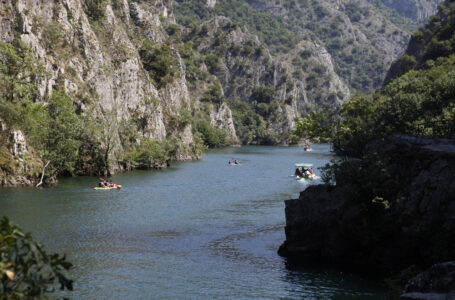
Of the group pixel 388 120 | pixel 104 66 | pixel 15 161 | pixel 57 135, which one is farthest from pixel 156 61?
pixel 388 120

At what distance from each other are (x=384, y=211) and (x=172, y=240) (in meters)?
14.9

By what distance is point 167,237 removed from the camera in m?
37.0

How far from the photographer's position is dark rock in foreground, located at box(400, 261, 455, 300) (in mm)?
17016

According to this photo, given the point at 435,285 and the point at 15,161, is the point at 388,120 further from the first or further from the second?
the point at 15,161

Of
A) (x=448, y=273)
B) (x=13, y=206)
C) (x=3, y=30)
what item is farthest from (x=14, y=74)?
(x=448, y=273)

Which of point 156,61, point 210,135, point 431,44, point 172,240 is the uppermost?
point 431,44

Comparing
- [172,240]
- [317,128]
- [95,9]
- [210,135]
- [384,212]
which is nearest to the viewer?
[384,212]

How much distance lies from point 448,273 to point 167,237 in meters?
22.8

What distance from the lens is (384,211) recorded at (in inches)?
1134

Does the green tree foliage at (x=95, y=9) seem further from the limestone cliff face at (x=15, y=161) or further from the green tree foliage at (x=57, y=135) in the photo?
the limestone cliff face at (x=15, y=161)

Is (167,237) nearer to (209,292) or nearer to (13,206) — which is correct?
(209,292)

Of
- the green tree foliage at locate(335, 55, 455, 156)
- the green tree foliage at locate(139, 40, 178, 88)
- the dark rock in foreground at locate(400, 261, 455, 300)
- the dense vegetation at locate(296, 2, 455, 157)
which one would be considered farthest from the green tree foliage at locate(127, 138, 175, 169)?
the dark rock in foreground at locate(400, 261, 455, 300)

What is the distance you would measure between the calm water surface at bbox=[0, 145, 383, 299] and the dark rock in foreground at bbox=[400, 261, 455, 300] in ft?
21.0

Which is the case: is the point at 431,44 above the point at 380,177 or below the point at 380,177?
above
